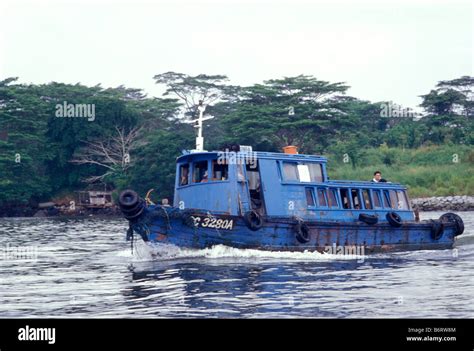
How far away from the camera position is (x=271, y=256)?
22547mm

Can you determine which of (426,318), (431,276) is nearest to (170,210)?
(431,276)

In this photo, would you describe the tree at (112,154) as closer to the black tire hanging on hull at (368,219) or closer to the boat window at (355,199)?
the boat window at (355,199)

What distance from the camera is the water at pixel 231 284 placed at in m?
15.3

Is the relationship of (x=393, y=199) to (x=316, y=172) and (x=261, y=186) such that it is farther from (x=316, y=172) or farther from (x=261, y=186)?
(x=261, y=186)

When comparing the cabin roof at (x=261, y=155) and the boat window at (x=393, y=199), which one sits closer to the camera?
the cabin roof at (x=261, y=155)

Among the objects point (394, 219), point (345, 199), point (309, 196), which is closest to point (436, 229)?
point (394, 219)

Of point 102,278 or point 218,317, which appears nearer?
point 218,317

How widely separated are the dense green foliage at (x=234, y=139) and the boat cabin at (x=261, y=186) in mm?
28163

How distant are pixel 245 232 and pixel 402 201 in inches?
282

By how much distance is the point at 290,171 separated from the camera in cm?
2378

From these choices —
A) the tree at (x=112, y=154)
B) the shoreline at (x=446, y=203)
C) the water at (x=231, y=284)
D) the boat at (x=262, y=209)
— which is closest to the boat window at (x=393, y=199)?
the boat at (x=262, y=209)
